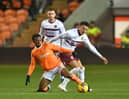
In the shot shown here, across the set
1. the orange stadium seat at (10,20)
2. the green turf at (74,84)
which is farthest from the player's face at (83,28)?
the orange stadium seat at (10,20)

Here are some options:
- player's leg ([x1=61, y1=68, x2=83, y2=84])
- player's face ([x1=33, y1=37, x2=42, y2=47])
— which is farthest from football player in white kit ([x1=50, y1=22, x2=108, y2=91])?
player's face ([x1=33, y1=37, x2=42, y2=47])

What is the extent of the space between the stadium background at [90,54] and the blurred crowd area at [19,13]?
0.40 feet

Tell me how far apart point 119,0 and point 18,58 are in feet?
19.2

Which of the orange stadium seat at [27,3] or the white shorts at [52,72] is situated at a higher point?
the white shorts at [52,72]

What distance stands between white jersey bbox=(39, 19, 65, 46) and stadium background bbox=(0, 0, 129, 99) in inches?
60.0

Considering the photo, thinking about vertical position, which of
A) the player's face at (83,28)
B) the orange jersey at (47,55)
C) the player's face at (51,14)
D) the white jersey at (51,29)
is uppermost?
the player's face at (51,14)

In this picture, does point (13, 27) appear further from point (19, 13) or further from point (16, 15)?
point (16, 15)

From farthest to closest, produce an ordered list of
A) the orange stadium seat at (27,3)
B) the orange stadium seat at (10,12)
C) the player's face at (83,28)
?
the orange stadium seat at (27,3), the orange stadium seat at (10,12), the player's face at (83,28)

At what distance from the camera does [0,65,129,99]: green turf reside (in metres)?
17.2

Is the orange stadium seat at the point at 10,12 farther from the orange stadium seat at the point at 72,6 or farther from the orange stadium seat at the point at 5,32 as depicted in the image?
the orange stadium seat at the point at 72,6

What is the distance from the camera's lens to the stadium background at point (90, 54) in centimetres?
2284

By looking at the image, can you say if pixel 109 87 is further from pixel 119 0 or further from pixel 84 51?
pixel 119 0

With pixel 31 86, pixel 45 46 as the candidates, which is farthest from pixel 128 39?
pixel 45 46

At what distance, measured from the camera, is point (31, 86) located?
21562 mm
